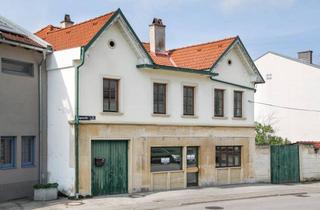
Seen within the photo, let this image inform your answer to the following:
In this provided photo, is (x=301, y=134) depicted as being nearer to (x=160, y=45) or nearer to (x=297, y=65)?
(x=297, y=65)

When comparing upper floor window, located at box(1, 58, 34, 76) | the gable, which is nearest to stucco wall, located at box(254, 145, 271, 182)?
the gable

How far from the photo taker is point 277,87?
134 feet

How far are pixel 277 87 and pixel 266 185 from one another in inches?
621

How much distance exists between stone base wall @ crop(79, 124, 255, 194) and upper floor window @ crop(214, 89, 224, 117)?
0.80 metres

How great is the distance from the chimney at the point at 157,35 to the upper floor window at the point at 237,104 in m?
4.72

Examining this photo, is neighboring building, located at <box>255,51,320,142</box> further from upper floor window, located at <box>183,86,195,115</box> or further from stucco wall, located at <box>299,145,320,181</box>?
upper floor window, located at <box>183,86,195,115</box>

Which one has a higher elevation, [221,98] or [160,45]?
[160,45]

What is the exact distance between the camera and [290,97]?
1574 inches

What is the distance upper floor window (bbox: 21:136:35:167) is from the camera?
66.3 ft

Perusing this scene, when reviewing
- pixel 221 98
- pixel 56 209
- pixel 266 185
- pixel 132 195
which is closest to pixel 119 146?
pixel 132 195

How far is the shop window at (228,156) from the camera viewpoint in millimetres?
25875

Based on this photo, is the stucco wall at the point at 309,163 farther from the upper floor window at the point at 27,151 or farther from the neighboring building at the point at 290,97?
the upper floor window at the point at 27,151

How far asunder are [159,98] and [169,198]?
492 centimetres

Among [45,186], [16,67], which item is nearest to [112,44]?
[16,67]
